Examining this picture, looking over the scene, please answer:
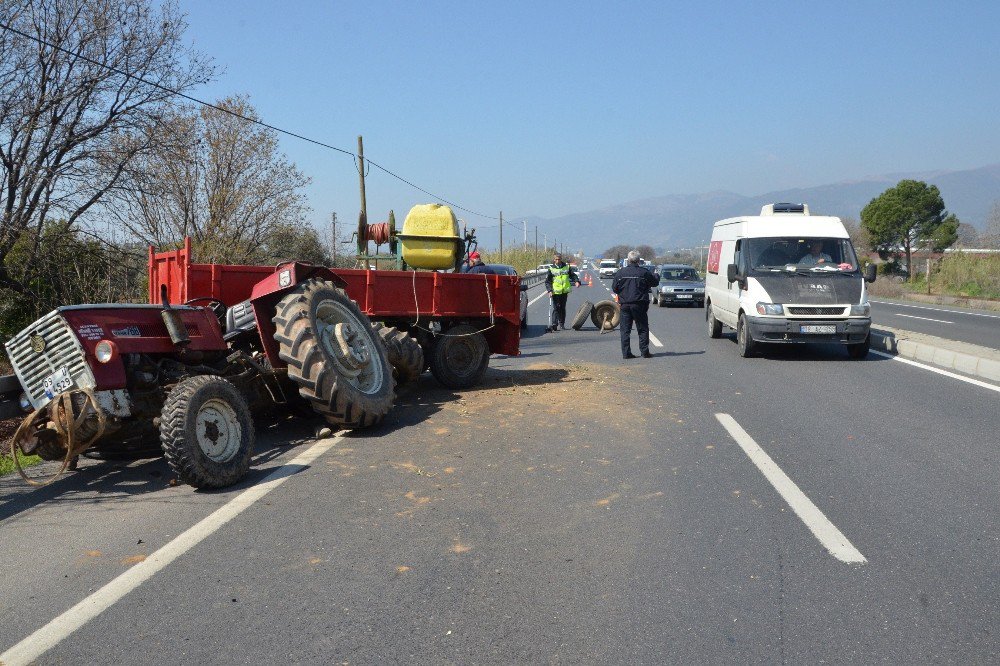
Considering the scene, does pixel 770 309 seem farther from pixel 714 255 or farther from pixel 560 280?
pixel 560 280

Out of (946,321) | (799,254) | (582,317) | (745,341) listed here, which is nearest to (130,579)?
(745,341)

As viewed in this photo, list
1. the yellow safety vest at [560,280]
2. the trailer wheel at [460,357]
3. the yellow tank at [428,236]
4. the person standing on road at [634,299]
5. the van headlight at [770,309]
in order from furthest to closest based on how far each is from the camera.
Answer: the yellow safety vest at [560,280]
the person standing on road at [634,299]
the van headlight at [770,309]
the yellow tank at [428,236]
the trailer wheel at [460,357]

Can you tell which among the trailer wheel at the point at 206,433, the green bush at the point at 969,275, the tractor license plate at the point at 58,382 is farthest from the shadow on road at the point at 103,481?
the green bush at the point at 969,275

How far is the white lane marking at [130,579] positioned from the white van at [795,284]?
9731 mm

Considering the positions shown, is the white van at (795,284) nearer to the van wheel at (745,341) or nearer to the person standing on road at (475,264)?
the van wheel at (745,341)

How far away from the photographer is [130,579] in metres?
4.35

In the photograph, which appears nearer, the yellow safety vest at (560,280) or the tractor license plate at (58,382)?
the tractor license plate at (58,382)

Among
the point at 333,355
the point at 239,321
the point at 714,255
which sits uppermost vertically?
the point at 714,255

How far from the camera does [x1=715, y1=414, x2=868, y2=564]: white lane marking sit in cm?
471

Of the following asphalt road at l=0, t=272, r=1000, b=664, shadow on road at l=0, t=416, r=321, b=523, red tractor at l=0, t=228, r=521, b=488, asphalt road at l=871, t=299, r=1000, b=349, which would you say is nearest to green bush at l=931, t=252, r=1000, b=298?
asphalt road at l=871, t=299, r=1000, b=349

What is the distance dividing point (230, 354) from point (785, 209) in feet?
42.9

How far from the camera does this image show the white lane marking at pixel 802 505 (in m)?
4.71

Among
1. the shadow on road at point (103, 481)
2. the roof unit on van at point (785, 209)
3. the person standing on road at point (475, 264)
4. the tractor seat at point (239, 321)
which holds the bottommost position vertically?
the shadow on road at point (103, 481)

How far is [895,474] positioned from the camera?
21.1 ft
